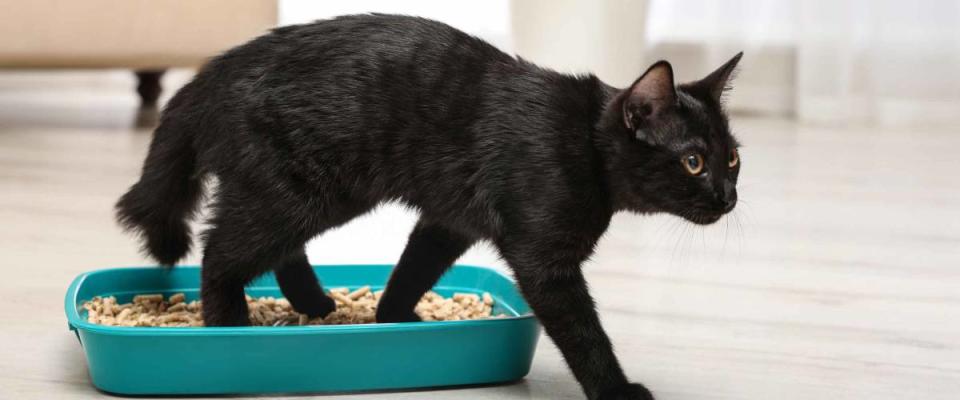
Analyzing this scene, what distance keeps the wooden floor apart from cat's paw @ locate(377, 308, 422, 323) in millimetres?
170

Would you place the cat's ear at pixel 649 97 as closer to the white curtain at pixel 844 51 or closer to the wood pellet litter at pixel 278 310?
the wood pellet litter at pixel 278 310

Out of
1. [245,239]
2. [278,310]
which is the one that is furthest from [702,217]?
[278,310]

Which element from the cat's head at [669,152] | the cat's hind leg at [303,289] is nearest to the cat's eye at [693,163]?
the cat's head at [669,152]

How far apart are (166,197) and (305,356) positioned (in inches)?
11.8

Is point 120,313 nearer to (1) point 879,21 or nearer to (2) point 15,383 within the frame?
(2) point 15,383

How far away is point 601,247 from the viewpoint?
229 cm

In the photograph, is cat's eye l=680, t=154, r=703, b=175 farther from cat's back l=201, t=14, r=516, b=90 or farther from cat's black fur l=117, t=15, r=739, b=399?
cat's back l=201, t=14, r=516, b=90

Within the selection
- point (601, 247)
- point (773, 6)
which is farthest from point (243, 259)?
point (773, 6)

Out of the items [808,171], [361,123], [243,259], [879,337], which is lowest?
[808,171]

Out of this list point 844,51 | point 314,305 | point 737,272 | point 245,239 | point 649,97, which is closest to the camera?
point 649,97

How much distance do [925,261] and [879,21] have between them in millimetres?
2064

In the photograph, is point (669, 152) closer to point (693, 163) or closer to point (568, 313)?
point (693, 163)

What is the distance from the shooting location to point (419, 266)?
4.95 feet

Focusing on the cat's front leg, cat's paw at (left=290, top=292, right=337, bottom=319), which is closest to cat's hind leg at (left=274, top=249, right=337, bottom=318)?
cat's paw at (left=290, top=292, right=337, bottom=319)
